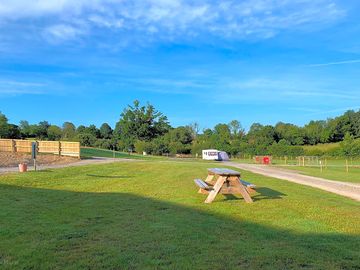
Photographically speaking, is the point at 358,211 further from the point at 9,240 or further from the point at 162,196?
the point at 9,240

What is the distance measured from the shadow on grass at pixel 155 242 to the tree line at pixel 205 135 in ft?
239

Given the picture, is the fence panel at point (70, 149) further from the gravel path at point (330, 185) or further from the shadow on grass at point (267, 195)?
the shadow on grass at point (267, 195)

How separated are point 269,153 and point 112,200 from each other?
77685mm

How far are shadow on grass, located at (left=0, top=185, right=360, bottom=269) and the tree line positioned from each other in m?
72.9

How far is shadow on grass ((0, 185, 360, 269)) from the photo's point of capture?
479 cm

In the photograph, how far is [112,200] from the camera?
1059cm

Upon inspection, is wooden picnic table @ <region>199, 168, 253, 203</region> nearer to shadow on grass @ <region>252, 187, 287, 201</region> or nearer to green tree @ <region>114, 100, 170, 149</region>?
shadow on grass @ <region>252, 187, 287, 201</region>

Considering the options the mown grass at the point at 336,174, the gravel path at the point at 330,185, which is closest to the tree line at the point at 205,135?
the mown grass at the point at 336,174

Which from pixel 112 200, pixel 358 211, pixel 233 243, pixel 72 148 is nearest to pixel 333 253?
pixel 233 243

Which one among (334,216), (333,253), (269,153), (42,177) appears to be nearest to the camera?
(333,253)

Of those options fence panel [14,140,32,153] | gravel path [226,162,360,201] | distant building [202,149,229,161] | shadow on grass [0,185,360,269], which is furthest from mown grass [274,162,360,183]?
distant building [202,149,229,161]

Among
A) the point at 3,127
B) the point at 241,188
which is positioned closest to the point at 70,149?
the point at 3,127

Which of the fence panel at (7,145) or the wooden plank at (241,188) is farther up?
→ the fence panel at (7,145)

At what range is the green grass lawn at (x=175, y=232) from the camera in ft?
16.0
